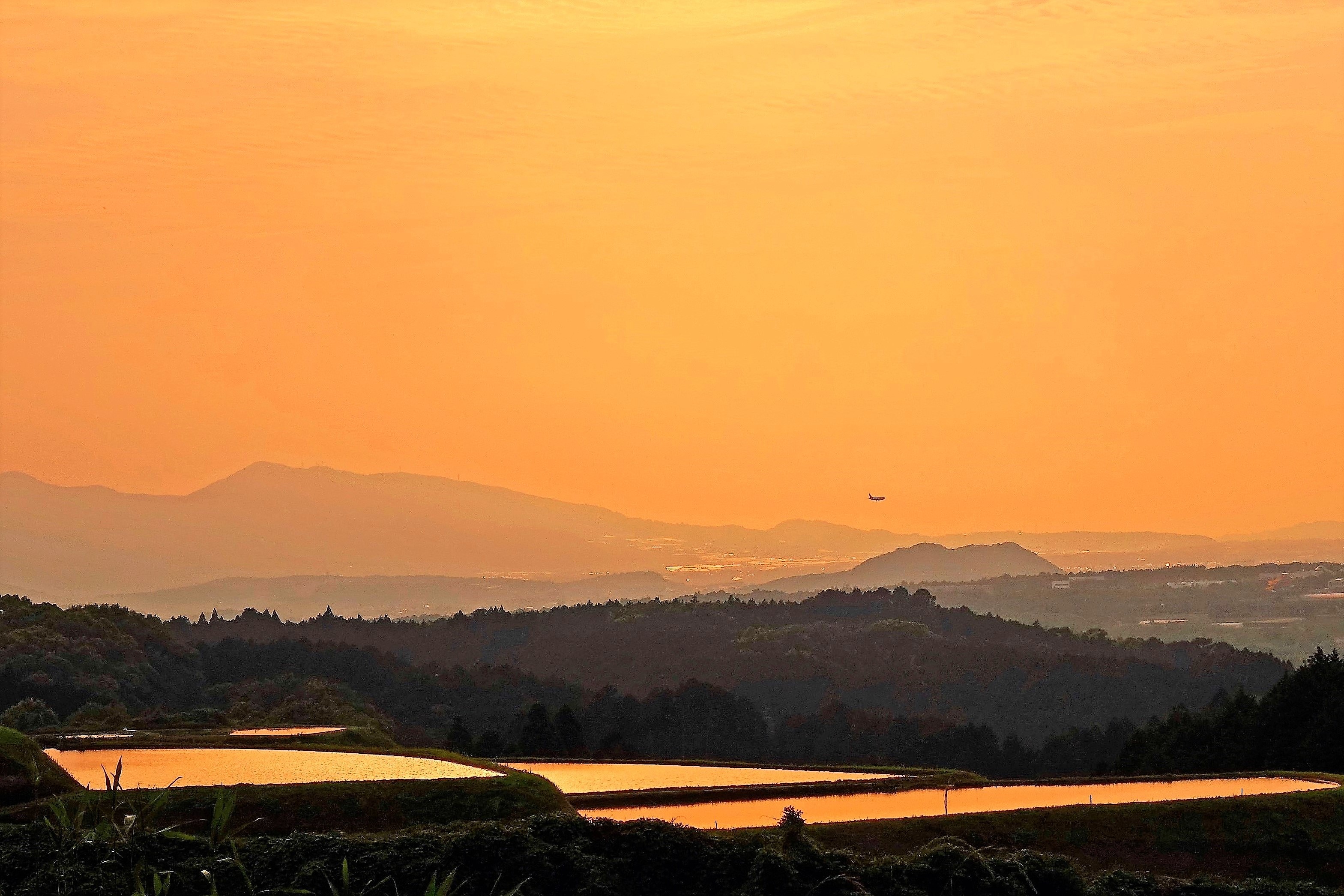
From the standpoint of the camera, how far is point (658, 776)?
160 feet

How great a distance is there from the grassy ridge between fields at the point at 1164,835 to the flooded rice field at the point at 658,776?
8.37 metres

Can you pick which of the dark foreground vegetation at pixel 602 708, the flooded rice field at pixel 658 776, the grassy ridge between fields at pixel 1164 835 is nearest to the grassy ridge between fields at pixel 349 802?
the flooded rice field at pixel 658 776

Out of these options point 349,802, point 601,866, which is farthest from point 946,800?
point 601,866

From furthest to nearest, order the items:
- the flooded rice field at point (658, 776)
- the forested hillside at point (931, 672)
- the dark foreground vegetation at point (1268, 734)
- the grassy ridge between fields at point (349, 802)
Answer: the forested hillside at point (931, 672), the dark foreground vegetation at point (1268, 734), the flooded rice field at point (658, 776), the grassy ridge between fields at point (349, 802)

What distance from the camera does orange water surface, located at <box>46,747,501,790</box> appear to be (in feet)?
134

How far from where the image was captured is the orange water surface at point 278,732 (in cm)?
5488

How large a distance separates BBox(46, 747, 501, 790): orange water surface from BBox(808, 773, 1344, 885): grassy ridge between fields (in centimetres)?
1036

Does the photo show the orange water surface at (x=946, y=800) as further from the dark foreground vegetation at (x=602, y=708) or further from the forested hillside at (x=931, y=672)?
the forested hillside at (x=931, y=672)

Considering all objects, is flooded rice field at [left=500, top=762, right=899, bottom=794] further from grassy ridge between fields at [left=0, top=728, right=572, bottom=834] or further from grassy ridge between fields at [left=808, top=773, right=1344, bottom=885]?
grassy ridge between fields at [left=808, top=773, right=1344, bottom=885]

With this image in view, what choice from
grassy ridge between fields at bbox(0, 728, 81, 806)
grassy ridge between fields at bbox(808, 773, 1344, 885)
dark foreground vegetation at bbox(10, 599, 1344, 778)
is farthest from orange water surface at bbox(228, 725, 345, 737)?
grassy ridge between fields at bbox(808, 773, 1344, 885)

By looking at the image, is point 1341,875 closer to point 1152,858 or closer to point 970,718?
point 1152,858

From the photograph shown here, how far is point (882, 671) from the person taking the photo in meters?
175

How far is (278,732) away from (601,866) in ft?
99.1

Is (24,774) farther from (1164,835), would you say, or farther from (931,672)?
(931,672)
